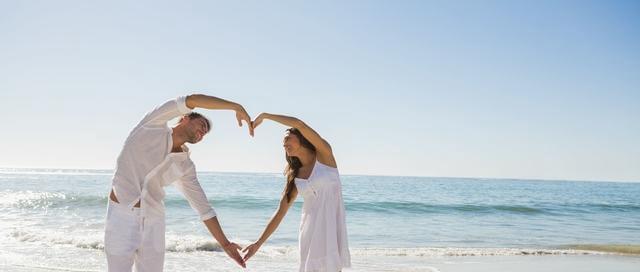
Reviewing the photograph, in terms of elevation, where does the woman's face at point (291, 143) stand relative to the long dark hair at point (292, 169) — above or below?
above

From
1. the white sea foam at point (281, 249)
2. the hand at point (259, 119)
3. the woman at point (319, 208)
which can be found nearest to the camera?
the hand at point (259, 119)

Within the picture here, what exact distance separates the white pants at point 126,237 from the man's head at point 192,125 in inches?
21.4

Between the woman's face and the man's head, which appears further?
the woman's face

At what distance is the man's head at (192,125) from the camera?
330 centimetres

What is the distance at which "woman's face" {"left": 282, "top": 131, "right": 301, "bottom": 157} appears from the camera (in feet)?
13.4

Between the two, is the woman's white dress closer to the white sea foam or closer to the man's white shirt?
the man's white shirt

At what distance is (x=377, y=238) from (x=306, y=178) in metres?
11.4

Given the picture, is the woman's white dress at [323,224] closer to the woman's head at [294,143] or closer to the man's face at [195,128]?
the woman's head at [294,143]

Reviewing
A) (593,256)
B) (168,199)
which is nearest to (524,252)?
(593,256)

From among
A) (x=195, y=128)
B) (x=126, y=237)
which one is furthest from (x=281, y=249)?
(x=126, y=237)

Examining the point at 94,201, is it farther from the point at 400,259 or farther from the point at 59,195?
the point at 400,259

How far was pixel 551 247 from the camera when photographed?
1382 centimetres

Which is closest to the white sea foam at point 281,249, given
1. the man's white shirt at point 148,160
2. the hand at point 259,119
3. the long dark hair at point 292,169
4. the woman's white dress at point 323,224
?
the long dark hair at point 292,169

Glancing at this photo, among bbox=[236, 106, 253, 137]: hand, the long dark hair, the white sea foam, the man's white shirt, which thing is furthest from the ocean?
the man's white shirt
